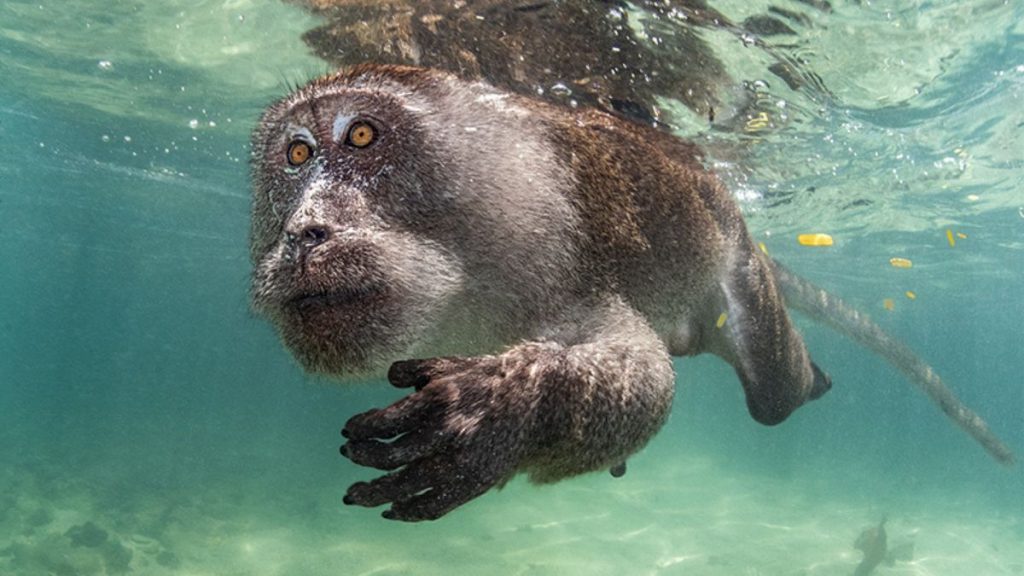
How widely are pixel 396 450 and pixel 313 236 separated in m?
0.82

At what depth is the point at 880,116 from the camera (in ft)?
35.6

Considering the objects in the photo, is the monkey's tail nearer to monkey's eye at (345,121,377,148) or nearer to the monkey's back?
the monkey's back

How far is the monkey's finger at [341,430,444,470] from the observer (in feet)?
7.22

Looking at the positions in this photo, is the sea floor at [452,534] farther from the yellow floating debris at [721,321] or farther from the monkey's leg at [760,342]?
the yellow floating debris at [721,321]

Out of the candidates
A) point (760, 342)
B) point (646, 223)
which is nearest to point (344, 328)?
point (646, 223)

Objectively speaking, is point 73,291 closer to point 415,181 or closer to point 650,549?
point 650,549

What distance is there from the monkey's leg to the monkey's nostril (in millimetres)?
3616

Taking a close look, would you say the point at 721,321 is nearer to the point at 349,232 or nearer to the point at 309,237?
the point at 349,232

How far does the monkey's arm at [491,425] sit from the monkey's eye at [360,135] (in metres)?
1.10

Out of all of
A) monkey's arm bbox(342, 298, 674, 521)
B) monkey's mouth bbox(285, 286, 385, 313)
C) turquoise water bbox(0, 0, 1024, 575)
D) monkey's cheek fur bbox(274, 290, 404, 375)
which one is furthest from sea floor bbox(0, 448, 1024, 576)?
monkey's mouth bbox(285, 286, 385, 313)

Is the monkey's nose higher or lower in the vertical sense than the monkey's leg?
higher

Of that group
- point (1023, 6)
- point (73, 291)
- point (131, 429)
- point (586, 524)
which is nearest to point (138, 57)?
point (1023, 6)

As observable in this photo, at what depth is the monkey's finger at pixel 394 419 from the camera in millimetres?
2199

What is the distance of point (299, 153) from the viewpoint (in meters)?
3.08
